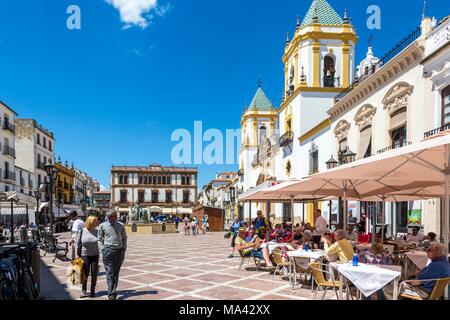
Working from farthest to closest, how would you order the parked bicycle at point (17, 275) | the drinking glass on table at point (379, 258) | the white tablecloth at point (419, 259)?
1. the white tablecloth at point (419, 259)
2. the drinking glass on table at point (379, 258)
3. the parked bicycle at point (17, 275)

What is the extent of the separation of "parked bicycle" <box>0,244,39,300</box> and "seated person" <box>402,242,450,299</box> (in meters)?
5.10

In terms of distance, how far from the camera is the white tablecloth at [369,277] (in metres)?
5.31

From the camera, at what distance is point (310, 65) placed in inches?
942

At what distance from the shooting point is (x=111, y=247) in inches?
254

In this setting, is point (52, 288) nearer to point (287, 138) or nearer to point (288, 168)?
point (287, 138)

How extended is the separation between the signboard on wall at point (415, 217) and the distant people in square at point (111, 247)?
1032 centimetres

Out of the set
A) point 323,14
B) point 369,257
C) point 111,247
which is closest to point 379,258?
point 369,257

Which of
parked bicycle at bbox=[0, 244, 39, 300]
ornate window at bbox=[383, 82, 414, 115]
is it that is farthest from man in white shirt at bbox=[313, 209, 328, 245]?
parked bicycle at bbox=[0, 244, 39, 300]

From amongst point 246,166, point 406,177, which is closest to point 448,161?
point 406,177

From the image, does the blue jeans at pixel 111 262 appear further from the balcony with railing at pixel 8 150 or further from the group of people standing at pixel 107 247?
the balcony with railing at pixel 8 150

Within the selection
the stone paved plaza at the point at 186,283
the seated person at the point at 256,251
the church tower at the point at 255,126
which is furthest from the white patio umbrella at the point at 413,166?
the church tower at the point at 255,126

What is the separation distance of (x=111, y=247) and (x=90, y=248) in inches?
25.4

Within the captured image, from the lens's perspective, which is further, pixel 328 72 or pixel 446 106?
pixel 328 72

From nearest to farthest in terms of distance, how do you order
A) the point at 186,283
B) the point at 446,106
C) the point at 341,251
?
the point at 341,251 < the point at 186,283 < the point at 446,106
